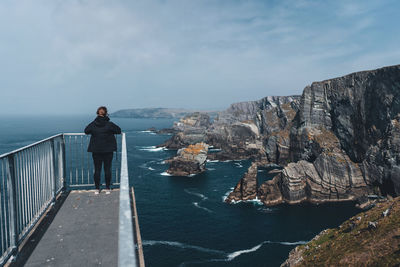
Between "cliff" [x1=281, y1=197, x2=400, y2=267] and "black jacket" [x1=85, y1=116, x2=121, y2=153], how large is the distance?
2284 cm

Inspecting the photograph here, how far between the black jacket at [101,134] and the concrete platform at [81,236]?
1.95 m

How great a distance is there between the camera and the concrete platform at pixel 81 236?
21.3 feet

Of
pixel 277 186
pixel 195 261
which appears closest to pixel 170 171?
pixel 277 186

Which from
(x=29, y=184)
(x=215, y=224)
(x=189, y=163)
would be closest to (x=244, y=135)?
(x=189, y=163)

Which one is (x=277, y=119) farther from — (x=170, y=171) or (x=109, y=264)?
(x=109, y=264)

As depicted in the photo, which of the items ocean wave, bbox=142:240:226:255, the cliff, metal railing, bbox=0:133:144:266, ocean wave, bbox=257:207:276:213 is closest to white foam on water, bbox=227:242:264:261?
ocean wave, bbox=142:240:226:255

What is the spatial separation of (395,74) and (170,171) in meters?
63.3

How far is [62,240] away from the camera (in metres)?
7.37

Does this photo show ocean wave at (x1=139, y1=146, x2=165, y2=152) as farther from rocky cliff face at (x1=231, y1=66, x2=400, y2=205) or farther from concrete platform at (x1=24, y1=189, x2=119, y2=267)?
concrete platform at (x1=24, y1=189, x2=119, y2=267)

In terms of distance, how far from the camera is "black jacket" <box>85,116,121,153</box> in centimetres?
989

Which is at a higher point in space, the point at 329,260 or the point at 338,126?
the point at 338,126

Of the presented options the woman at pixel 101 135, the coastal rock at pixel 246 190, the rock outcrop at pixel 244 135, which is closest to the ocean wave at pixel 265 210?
the coastal rock at pixel 246 190

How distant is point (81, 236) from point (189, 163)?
246 feet

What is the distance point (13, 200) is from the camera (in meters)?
6.86
